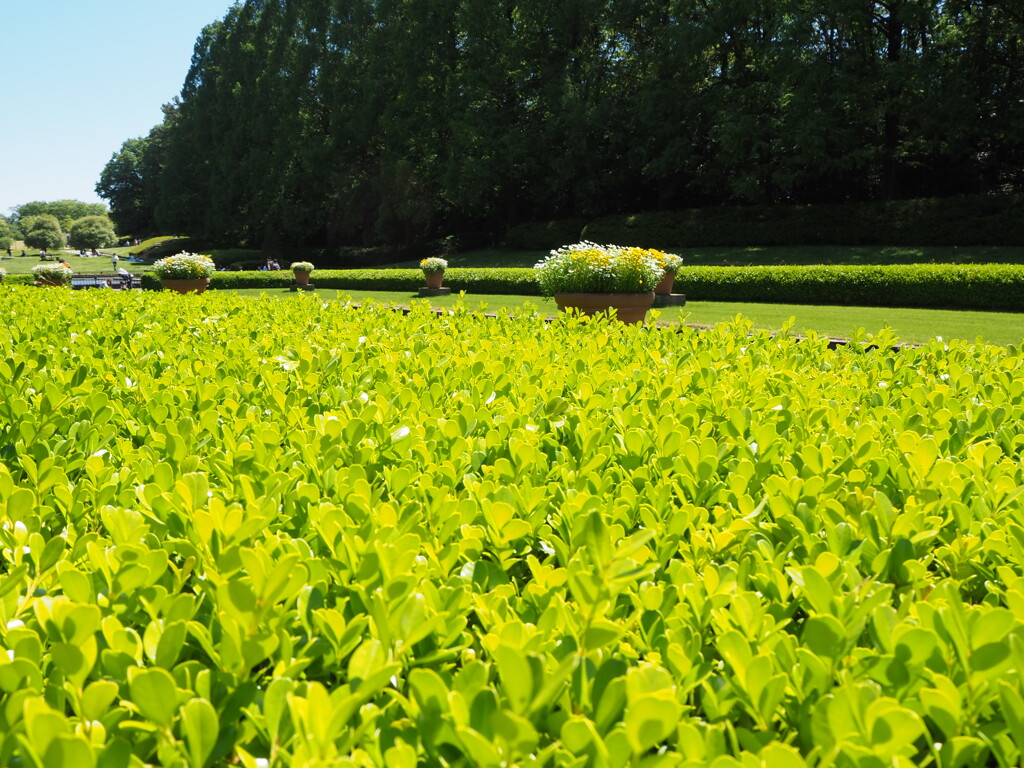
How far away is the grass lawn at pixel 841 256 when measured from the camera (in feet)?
73.6

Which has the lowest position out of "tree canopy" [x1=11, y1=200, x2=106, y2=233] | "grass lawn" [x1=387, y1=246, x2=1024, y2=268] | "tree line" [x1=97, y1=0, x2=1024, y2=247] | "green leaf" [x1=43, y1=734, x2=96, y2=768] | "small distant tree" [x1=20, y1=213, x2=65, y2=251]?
"green leaf" [x1=43, y1=734, x2=96, y2=768]

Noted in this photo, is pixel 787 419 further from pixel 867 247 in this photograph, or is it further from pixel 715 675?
pixel 867 247

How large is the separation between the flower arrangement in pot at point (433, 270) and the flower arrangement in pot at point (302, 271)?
17.8ft

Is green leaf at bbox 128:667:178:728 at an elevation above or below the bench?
below

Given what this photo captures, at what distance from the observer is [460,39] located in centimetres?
3703

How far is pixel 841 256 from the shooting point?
25000 mm

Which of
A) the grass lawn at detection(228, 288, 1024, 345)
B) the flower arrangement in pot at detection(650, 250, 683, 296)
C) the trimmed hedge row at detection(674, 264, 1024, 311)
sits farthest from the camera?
the flower arrangement in pot at detection(650, 250, 683, 296)

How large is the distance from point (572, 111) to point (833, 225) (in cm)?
1134

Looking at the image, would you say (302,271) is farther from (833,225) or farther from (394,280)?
(833,225)

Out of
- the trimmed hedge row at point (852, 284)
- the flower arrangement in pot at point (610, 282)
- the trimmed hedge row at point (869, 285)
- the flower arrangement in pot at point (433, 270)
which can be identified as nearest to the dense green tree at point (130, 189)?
the flower arrangement in pot at point (433, 270)

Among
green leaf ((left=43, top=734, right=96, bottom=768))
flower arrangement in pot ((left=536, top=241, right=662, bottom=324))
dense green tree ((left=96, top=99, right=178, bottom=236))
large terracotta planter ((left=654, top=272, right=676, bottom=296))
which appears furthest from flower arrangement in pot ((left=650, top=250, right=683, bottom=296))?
dense green tree ((left=96, top=99, right=178, bottom=236))

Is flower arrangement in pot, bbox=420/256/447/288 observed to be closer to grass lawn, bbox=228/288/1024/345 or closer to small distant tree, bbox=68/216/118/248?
grass lawn, bbox=228/288/1024/345

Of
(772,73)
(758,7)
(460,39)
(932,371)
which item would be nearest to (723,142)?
(772,73)

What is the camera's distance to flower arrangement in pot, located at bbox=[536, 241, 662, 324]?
10.7 meters
